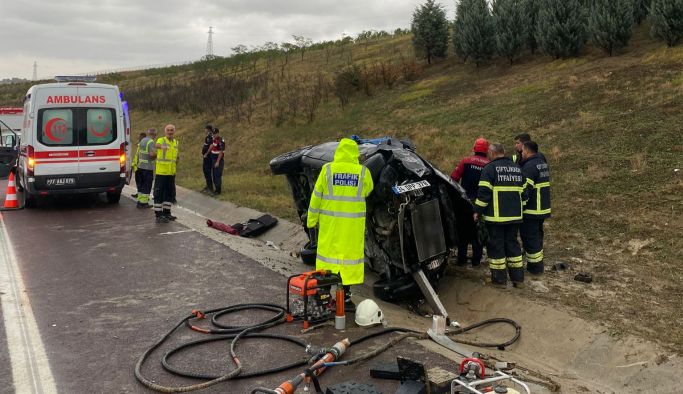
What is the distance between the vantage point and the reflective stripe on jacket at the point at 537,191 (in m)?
6.66

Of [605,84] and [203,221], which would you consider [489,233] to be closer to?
[203,221]

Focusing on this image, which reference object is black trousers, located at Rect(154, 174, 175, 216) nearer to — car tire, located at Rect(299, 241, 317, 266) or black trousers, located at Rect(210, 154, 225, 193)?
black trousers, located at Rect(210, 154, 225, 193)

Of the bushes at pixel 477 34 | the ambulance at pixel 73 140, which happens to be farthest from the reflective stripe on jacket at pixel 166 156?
the bushes at pixel 477 34

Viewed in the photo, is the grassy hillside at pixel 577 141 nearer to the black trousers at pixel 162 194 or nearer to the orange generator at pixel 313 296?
the black trousers at pixel 162 194

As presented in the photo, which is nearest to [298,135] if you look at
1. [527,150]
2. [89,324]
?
[527,150]

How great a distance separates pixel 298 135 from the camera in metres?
19.6

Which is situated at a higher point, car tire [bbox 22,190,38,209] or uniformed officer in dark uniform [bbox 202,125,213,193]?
uniformed officer in dark uniform [bbox 202,125,213,193]

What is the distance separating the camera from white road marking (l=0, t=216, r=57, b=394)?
409 cm

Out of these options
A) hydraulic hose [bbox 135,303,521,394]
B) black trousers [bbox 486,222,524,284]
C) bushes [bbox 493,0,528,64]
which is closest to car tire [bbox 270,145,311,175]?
hydraulic hose [bbox 135,303,521,394]

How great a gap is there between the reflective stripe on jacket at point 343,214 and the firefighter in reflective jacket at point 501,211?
1656mm

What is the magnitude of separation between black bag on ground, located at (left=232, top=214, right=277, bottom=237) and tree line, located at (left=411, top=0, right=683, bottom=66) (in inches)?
476

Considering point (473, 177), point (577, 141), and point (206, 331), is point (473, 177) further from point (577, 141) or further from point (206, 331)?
point (577, 141)

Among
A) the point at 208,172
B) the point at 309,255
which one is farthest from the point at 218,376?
the point at 208,172

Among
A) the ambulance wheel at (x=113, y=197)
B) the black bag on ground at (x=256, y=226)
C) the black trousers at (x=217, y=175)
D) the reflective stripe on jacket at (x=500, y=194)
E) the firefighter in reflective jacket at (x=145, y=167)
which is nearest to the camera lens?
the reflective stripe on jacket at (x=500, y=194)
